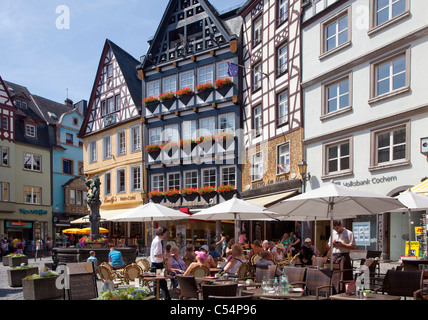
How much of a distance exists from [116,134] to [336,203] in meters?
26.4

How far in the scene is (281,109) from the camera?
77.3 feet

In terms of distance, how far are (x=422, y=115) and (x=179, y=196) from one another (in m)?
17.2

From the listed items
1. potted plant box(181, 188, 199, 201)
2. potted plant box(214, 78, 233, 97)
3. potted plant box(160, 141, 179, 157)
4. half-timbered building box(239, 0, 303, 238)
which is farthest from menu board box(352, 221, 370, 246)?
potted plant box(160, 141, 179, 157)

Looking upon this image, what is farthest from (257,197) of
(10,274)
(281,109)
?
(10,274)

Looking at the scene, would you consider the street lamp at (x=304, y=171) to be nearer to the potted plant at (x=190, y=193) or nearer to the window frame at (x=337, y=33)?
the window frame at (x=337, y=33)

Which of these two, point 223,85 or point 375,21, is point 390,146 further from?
point 223,85

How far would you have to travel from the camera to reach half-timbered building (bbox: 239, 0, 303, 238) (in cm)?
2203

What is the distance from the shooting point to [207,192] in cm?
2805

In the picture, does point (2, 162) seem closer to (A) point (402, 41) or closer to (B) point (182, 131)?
(B) point (182, 131)

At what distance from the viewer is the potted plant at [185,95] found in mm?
29766

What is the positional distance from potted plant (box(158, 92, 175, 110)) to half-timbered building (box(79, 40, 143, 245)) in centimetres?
250

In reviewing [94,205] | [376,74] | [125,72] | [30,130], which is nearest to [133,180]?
[125,72]

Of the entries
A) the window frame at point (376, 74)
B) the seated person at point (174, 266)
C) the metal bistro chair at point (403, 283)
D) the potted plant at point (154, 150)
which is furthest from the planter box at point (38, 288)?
the potted plant at point (154, 150)

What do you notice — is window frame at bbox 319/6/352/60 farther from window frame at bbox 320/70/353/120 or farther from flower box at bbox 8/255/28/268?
flower box at bbox 8/255/28/268
